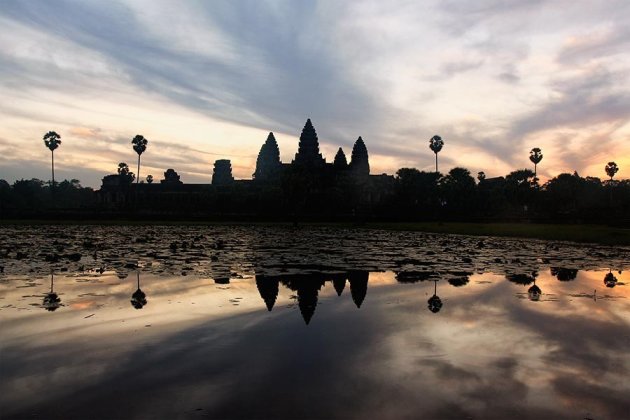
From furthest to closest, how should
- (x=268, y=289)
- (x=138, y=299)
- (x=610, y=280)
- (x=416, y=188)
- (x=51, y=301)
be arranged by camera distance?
(x=416, y=188)
(x=610, y=280)
(x=268, y=289)
(x=138, y=299)
(x=51, y=301)

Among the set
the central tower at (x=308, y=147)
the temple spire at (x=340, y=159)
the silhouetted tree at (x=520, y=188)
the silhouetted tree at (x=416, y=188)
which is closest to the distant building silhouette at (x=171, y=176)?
the central tower at (x=308, y=147)

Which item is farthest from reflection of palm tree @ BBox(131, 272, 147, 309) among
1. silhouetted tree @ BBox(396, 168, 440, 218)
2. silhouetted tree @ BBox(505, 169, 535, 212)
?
silhouetted tree @ BBox(505, 169, 535, 212)

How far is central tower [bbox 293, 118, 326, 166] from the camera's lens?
122m

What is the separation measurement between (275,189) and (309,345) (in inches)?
3247

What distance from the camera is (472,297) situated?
11992mm

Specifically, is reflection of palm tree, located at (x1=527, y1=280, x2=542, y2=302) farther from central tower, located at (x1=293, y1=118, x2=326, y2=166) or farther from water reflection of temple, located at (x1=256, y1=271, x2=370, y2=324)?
central tower, located at (x1=293, y1=118, x2=326, y2=166)

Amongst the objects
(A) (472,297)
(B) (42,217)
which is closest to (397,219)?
(B) (42,217)

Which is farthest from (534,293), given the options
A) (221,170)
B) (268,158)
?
(221,170)

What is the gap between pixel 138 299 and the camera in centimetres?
1121

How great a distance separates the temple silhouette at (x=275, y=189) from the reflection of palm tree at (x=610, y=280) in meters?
56.3

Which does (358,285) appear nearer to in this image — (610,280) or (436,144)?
(610,280)

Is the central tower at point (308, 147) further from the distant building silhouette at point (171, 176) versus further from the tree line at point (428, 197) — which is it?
the distant building silhouette at point (171, 176)

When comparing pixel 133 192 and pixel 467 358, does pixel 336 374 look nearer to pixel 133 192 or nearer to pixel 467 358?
pixel 467 358

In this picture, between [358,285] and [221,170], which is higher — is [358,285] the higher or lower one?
the lower one
